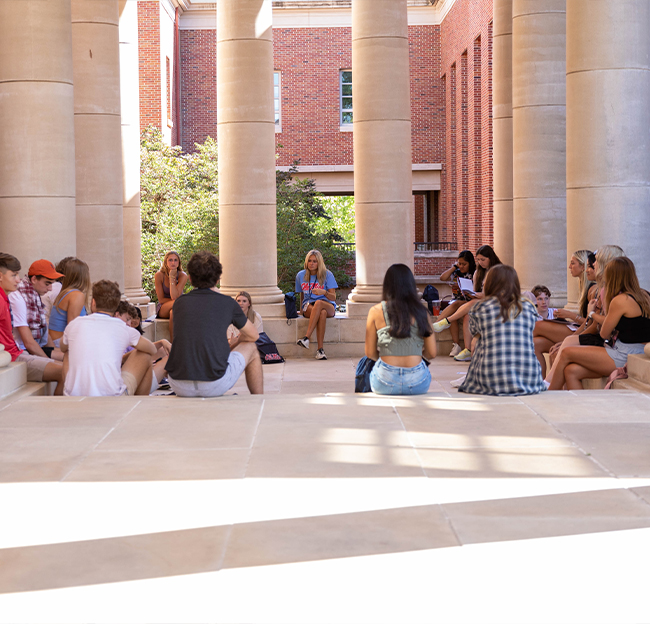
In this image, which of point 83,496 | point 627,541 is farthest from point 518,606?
point 83,496

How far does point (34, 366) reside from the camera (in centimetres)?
903

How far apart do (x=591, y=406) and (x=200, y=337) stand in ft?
11.2

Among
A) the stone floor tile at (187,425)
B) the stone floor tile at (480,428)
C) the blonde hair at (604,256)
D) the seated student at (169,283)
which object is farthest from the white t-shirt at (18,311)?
the blonde hair at (604,256)

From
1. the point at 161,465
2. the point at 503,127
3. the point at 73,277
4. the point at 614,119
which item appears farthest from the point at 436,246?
the point at 161,465

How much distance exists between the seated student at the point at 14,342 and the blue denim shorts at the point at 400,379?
10.7 feet

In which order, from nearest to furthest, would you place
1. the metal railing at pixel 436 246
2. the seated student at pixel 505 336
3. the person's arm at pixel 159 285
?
the seated student at pixel 505 336
the person's arm at pixel 159 285
the metal railing at pixel 436 246

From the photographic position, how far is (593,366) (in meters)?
9.19

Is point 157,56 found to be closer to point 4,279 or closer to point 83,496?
point 4,279

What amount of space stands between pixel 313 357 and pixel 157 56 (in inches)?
861

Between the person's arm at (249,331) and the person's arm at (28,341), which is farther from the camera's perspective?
the person's arm at (28,341)

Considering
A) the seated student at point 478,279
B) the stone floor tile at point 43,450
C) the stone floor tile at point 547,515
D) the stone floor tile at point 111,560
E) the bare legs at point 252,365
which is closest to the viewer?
the stone floor tile at point 111,560

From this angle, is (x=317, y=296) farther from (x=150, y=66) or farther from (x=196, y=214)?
(x=150, y=66)

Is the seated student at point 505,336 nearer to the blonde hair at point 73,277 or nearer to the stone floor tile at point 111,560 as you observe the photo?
the stone floor tile at point 111,560

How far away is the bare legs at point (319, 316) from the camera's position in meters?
15.2
